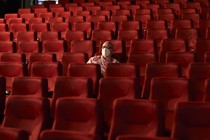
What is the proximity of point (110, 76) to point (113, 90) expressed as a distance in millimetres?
374

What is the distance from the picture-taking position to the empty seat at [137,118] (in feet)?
6.16

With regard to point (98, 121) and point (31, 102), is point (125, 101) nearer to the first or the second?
point (98, 121)

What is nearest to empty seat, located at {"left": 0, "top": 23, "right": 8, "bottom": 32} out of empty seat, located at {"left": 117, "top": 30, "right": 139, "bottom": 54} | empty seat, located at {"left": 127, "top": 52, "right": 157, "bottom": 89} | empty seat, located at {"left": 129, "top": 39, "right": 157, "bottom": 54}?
empty seat, located at {"left": 117, "top": 30, "right": 139, "bottom": 54}

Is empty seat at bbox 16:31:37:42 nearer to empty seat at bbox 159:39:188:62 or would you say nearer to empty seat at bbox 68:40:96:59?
empty seat at bbox 68:40:96:59

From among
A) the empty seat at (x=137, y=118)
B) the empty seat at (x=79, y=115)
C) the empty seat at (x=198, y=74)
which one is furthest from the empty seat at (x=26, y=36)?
the empty seat at (x=137, y=118)

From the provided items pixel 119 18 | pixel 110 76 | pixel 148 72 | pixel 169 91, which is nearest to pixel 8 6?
pixel 119 18

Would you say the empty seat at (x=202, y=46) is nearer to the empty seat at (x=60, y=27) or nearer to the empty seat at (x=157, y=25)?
the empty seat at (x=157, y=25)

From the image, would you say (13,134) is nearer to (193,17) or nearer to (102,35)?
(102,35)

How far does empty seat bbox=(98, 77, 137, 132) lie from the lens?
7.66 feet

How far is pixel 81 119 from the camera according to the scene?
1988 millimetres

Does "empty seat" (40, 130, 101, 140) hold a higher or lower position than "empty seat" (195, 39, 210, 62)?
lower

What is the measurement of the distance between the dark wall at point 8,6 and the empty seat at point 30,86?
453cm

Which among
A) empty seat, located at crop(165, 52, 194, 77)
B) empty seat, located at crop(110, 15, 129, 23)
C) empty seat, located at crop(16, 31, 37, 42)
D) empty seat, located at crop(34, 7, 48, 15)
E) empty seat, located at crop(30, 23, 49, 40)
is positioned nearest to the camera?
empty seat, located at crop(165, 52, 194, 77)

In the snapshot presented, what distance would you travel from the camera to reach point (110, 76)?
2.74 meters
